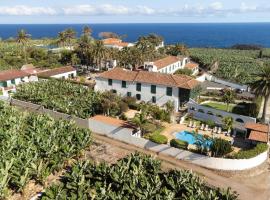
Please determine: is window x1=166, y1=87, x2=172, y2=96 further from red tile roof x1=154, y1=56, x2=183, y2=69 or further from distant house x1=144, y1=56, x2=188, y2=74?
red tile roof x1=154, y1=56, x2=183, y2=69

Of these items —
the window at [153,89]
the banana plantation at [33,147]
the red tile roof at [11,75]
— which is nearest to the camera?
the banana plantation at [33,147]

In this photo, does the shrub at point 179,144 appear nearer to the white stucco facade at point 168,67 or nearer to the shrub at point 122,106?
the shrub at point 122,106

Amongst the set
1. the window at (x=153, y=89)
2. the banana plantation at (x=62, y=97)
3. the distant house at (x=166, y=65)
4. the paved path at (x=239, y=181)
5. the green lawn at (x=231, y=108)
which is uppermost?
the distant house at (x=166, y=65)

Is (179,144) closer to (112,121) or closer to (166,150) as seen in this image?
(166,150)

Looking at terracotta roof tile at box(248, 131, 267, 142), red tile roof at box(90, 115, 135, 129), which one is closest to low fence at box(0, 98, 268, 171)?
red tile roof at box(90, 115, 135, 129)

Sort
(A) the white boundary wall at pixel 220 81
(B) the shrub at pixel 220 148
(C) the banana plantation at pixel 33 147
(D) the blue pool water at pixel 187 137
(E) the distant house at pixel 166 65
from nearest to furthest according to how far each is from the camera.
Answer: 1. (C) the banana plantation at pixel 33 147
2. (B) the shrub at pixel 220 148
3. (D) the blue pool water at pixel 187 137
4. (A) the white boundary wall at pixel 220 81
5. (E) the distant house at pixel 166 65

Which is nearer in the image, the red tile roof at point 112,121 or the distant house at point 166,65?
the red tile roof at point 112,121

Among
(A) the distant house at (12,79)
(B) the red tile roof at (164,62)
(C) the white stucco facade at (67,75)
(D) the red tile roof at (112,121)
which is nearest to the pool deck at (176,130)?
(D) the red tile roof at (112,121)

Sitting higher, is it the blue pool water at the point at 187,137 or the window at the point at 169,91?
the window at the point at 169,91
